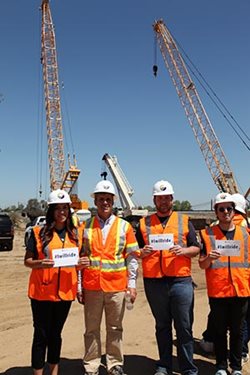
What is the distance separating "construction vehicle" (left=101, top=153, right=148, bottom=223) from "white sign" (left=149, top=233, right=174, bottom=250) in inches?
1225

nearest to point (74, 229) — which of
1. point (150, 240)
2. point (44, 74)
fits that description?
point (150, 240)

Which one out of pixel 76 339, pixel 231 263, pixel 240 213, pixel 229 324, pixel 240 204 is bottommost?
pixel 76 339

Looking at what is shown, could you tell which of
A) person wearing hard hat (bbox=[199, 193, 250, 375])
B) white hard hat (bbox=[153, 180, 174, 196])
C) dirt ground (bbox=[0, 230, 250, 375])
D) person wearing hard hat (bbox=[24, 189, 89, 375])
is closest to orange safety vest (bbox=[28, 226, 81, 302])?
person wearing hard hat (bbox=[24, 189, 89, 375])

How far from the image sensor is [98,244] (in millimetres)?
4188

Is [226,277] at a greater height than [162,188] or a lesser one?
lesser

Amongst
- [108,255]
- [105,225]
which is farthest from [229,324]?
[105,225]

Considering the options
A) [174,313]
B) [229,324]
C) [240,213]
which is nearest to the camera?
[174,313]

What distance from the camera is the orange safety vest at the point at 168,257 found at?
13.7 ft

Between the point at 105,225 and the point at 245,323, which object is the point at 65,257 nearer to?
the point at 105,225

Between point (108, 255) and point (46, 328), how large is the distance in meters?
0.92

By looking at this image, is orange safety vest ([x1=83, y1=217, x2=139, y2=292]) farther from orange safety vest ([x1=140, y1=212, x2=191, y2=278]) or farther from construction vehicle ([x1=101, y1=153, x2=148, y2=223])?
construction vehicle ([x1=101, y1=153, x2=148, y2=223])

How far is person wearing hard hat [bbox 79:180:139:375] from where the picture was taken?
4148 millimetres

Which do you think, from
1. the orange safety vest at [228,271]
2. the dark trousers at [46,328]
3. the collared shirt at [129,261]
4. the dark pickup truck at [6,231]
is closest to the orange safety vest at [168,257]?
the collared shirt at [129,261]

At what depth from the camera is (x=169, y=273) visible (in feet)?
13.7
